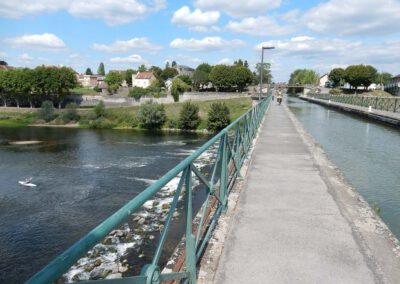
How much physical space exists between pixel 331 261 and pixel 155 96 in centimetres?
7954

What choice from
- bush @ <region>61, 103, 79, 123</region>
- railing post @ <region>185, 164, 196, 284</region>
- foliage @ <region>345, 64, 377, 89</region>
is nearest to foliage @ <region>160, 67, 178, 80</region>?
foliage @ <region>345, 64, 377, 89</region>

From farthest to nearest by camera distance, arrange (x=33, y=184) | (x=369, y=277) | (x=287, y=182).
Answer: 1. (x=33, y=184)
2. (x=287, y=182)
3. (x=369, y=277)

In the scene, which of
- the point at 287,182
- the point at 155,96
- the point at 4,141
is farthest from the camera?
the point at 155,96

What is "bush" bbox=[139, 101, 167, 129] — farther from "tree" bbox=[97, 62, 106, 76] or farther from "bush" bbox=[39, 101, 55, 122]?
"tree" bbox=[97, 62, 106, 76]

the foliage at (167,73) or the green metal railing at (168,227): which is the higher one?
the foliage at (167,73)

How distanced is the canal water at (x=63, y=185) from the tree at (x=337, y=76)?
266ft

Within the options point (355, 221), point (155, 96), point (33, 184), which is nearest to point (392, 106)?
point (33, 184)

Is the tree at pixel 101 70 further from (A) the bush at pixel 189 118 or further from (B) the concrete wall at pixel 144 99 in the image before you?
(A) the bush at pixel 189 118

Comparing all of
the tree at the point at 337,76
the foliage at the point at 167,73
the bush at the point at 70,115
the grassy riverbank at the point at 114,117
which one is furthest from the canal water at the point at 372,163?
the foliage at the point at 167,73

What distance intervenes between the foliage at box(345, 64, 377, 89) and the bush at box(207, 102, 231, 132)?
63.8m

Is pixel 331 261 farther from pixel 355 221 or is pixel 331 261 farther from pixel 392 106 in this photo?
pixel 392 106

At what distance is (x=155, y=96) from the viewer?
81375 millimetres

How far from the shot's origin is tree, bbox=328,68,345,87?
363ft

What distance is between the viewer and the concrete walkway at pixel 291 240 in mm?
3355
